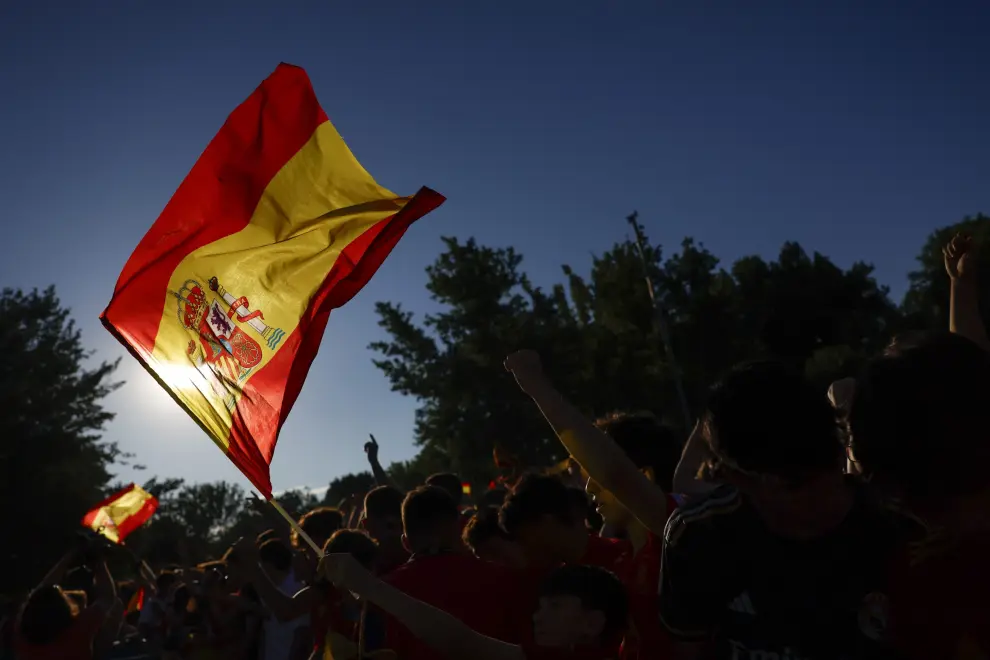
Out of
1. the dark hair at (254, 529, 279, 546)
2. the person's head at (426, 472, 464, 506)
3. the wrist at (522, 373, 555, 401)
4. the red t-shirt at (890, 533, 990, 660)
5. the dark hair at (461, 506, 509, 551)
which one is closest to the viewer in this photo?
the red t-shirt at (890, 533, 990, 660)

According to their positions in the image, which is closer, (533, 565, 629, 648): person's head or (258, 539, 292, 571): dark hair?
(533, 565, 629, 648): person's head

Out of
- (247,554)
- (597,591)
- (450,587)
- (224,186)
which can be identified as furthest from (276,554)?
(597,591)

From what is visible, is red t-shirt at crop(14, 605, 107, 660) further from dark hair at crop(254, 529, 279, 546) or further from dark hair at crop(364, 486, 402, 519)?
dark hair at crop(364, 486, 402, 519)

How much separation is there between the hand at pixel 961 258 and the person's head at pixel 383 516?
303 cm

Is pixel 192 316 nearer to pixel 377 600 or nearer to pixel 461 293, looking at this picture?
pixel 377 600

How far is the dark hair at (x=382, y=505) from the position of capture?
447 cm

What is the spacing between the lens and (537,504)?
286cm

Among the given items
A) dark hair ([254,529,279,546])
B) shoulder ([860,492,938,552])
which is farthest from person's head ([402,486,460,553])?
dark hair ([254,529,279,546])

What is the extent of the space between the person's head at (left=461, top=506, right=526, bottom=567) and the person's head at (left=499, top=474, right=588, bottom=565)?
0.63 metres

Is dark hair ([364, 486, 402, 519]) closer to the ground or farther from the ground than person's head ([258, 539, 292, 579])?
farther from the ground

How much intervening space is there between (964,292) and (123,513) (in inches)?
453

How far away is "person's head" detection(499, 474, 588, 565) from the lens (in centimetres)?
282

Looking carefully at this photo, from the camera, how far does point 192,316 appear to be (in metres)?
4.00

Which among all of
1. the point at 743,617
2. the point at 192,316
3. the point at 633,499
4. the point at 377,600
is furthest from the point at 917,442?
the point at 192,316
